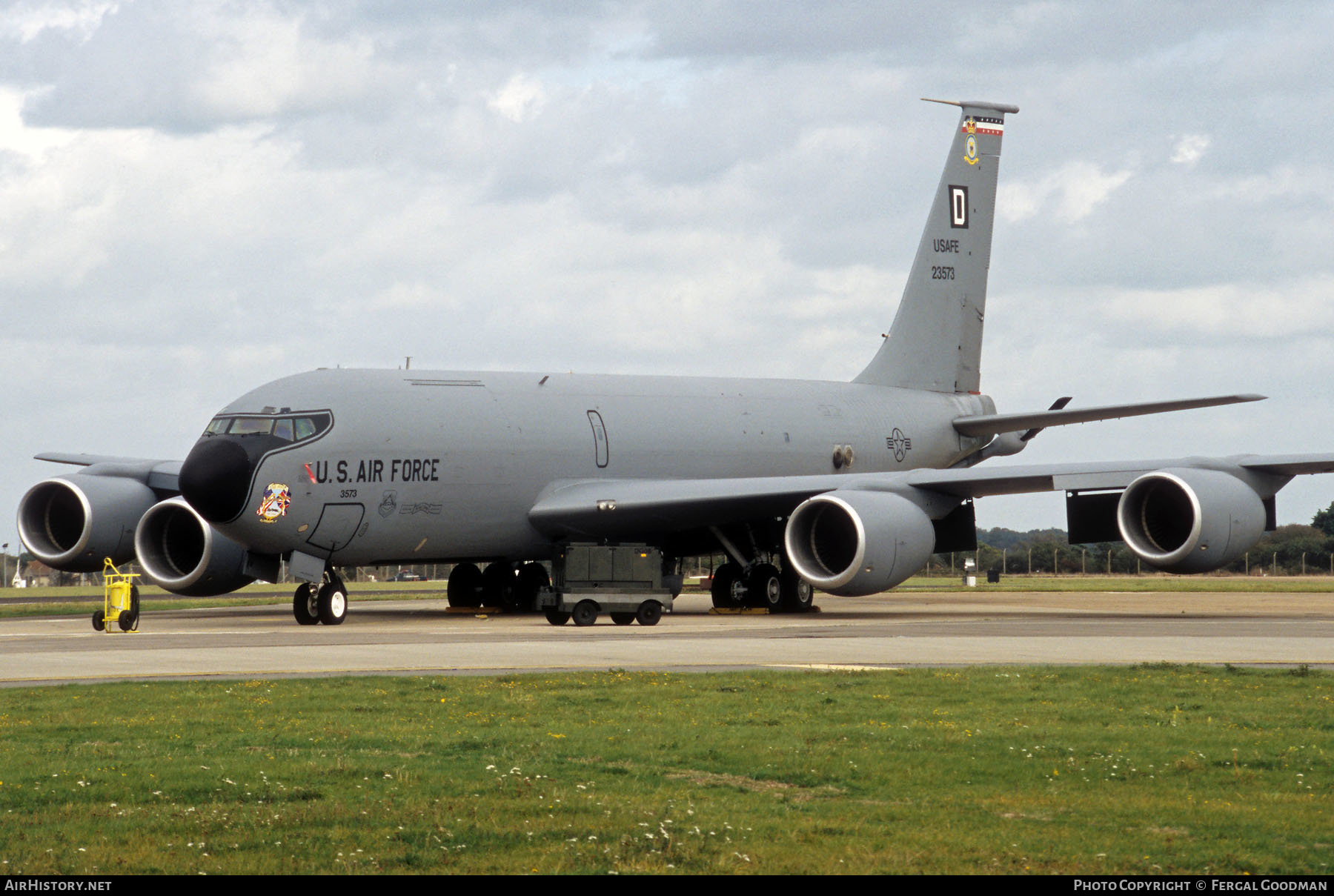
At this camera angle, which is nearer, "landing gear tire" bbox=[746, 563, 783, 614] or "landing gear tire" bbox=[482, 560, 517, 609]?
"landing gear tire" bbox=[746, 563, 783, 614]

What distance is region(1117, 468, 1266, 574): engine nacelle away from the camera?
86.1 feet

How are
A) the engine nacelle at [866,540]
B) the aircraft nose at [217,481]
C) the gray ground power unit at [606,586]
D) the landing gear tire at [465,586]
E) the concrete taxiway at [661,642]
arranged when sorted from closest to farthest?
the concrete taxiway at [661,642]
the aircraft nose at [217,481]
the gray ground power unit at [606,586]
the engine nacelle at [866,540]
the landing gear tire at [465,586]

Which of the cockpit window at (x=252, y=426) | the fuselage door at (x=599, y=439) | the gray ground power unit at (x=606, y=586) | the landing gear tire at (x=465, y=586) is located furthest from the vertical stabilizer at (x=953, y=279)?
the cockpit window at (x=252, y=426)

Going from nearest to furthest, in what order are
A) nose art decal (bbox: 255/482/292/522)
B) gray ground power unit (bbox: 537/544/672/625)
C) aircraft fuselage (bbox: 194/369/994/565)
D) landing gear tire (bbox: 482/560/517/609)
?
nose art decal (bbox: 255/482/292/522), gray ground power unit (bbox: 537/544/672/625), aircraft fuselage (bbox: 194/369/994/565), landing gear tire (bbox: 482/560/517/609)

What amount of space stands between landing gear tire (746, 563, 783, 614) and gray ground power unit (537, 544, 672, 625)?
192 inches

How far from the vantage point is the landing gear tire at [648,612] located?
26328mm

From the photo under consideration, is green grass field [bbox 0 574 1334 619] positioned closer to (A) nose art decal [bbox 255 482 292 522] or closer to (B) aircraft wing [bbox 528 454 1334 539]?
(A) nose art decal [bbox 255 482 292 522]

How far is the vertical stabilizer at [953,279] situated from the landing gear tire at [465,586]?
11059 millimetres

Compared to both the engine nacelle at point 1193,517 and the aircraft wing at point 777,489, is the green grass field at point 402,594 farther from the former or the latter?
the engine nacelle at point 1193,517

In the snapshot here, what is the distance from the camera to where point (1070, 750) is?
402 inches

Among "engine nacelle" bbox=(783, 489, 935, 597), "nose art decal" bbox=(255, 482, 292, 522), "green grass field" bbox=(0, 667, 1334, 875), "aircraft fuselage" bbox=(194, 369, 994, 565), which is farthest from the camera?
"engine nacelle" bbox=(783, 489, 935, 597)

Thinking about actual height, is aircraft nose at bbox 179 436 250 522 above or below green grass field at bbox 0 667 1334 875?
above

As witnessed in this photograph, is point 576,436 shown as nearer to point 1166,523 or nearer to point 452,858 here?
point 1166,523

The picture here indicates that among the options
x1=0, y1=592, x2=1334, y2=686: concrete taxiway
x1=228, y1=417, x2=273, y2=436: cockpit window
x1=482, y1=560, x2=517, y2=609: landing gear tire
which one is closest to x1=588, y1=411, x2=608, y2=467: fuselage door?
x1=0, y1=592, x2=1334, y2=686: concrete taxiway
